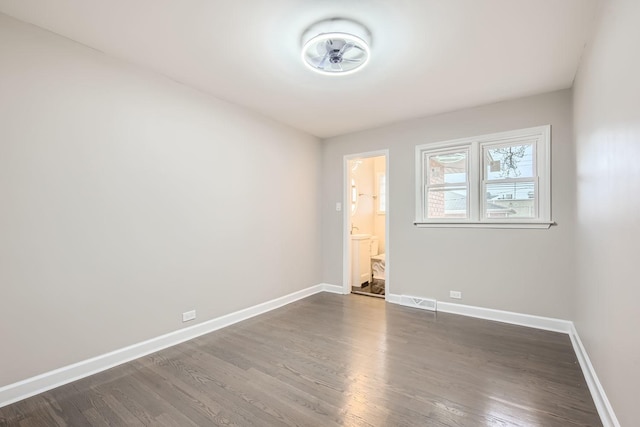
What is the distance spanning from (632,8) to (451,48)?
1.10 metres

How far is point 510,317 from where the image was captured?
3.27 m

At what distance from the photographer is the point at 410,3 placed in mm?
1787

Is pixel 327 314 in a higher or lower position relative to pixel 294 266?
lower

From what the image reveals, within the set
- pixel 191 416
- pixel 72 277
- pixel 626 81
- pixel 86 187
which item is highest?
pixel 626 81

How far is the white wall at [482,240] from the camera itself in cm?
302

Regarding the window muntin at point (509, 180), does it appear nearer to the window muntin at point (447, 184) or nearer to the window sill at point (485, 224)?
the window sill at point (485, 224)

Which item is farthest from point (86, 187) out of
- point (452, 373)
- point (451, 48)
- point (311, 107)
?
point (452, 373)

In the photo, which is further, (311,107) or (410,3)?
(311,107)

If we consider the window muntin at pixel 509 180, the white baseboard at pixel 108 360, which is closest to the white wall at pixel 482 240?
the window muntin at pixel 509 180

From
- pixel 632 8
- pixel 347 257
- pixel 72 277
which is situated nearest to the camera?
pixel 632 8

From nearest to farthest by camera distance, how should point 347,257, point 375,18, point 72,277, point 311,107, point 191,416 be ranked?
point 191,416
point 375,18
point 72,277
point 311,107
point 347,257

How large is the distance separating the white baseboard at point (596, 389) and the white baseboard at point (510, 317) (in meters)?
0.41

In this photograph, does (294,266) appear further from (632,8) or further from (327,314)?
(632,8)

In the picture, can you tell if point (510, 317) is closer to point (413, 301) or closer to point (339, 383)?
point (413, 301)
